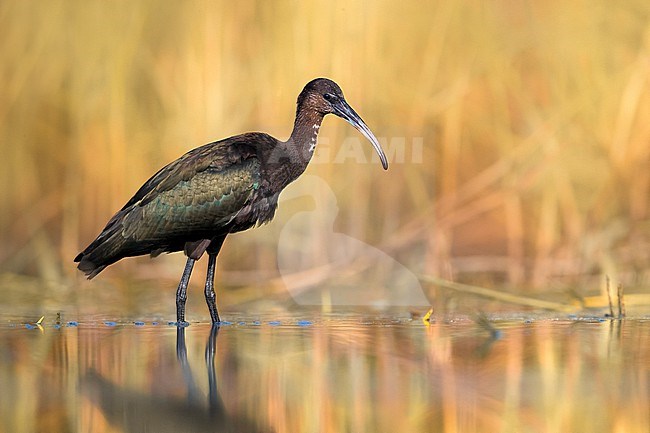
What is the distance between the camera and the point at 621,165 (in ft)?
34.5

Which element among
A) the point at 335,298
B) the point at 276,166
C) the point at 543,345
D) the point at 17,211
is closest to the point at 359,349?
the point at 543,345

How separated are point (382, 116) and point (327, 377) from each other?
4.80 metres

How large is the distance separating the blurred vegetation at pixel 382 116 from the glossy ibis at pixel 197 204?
149cm

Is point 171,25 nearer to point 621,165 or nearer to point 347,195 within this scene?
point 347,195

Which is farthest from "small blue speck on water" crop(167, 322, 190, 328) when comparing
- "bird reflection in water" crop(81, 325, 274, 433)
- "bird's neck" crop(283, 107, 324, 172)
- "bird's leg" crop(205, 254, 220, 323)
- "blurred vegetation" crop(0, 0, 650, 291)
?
"bird reflection in water" crop(81, 325, 274, 433)

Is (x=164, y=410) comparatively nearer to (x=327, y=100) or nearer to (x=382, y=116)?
(x=327, y=100)

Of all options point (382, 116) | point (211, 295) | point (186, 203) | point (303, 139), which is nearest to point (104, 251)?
point (186, 203)

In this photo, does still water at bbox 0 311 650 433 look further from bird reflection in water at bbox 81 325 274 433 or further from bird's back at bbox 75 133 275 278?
bird's back at bbox 75 133 275 278

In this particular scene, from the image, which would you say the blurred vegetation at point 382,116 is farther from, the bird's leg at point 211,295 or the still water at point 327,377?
the still water at point 327,377

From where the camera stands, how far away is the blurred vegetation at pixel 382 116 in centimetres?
1056

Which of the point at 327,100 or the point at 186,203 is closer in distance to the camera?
the point at 186,203

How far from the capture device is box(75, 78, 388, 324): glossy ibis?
351 inches

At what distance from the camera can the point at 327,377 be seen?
6.23 meters

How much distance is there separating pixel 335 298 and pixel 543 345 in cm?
316
